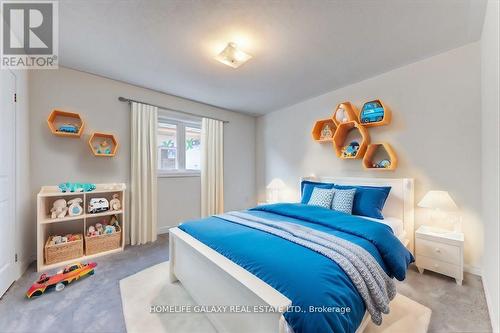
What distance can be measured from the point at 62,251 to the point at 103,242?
0.39 m

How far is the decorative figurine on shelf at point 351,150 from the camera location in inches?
115

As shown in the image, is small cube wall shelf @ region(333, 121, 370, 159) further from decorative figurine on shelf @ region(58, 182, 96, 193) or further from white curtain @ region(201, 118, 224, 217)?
decorative figurine on shelf @ region(58, 182, 96, 193)

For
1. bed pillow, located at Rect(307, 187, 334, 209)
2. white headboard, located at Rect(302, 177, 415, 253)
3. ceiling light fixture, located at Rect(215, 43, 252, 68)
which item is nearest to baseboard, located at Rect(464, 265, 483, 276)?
white headboard, located at Rect(302, 177, 415, 253)

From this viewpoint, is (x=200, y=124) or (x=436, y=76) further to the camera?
(x=200, y=124)

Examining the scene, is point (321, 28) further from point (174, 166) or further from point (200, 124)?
point (174, 166)

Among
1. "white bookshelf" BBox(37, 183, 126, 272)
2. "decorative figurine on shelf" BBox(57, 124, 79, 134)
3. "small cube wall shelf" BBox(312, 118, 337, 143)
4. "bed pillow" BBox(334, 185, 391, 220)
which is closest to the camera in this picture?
"white bookshelf" BBox(37, 183, 126, 272)

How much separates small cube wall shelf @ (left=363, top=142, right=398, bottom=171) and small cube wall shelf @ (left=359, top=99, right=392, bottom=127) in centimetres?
28

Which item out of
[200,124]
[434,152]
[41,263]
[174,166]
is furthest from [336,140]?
[41,263]

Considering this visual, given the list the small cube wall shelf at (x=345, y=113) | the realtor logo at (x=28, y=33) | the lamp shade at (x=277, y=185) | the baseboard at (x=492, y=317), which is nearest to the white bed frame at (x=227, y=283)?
the baseboard at (x=492, y=317)

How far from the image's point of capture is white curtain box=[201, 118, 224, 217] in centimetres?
386

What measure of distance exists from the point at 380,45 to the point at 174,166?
334cm

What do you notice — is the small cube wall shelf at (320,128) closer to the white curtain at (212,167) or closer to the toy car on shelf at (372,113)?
the toy car on shelf at (372,113)

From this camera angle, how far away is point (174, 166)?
3.73 meters

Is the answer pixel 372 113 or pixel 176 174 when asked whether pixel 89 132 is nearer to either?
pixel 176 174
